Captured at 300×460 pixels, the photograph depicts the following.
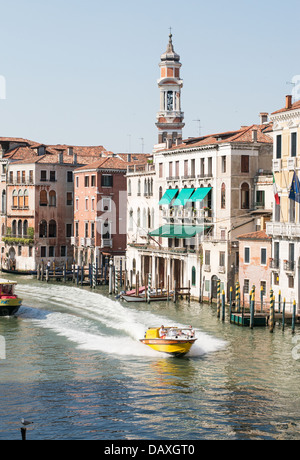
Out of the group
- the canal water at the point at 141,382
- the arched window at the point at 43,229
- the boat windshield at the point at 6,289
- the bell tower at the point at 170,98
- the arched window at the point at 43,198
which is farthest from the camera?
the bell tower at the point at 170,98

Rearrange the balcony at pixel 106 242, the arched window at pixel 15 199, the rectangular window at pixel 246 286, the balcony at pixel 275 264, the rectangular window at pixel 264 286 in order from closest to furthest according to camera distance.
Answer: the balcony at pixel 275 264
the rectangular window at pixel 264 286
the rectangular window at pixel 246 286
the balcony at pixel 106 242
the arched window at pixel 15 199

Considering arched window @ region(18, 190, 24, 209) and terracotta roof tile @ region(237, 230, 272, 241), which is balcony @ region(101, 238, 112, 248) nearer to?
arched window @ region(18, 190, 24, 209)

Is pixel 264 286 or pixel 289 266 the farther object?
pixel 264 286

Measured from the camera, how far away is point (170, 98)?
3273 inches

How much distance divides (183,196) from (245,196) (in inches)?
227

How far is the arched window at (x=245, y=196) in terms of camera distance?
175 feet

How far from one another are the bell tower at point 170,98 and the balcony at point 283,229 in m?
38.5

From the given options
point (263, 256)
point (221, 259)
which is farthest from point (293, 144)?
point (221, 259)

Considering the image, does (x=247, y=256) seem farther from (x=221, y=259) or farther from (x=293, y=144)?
(x=293, y=144)

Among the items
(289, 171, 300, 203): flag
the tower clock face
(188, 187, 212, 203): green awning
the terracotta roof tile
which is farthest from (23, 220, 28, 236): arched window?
(289, 171, 300, 203): flag

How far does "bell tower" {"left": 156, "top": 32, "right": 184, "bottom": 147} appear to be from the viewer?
82.4m

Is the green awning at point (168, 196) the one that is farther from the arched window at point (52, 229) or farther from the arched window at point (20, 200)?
the arched window at point (20, 200)

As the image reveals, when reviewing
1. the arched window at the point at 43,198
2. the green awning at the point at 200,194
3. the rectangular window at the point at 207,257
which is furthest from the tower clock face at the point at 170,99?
the rectangular window at the point at 207,257
